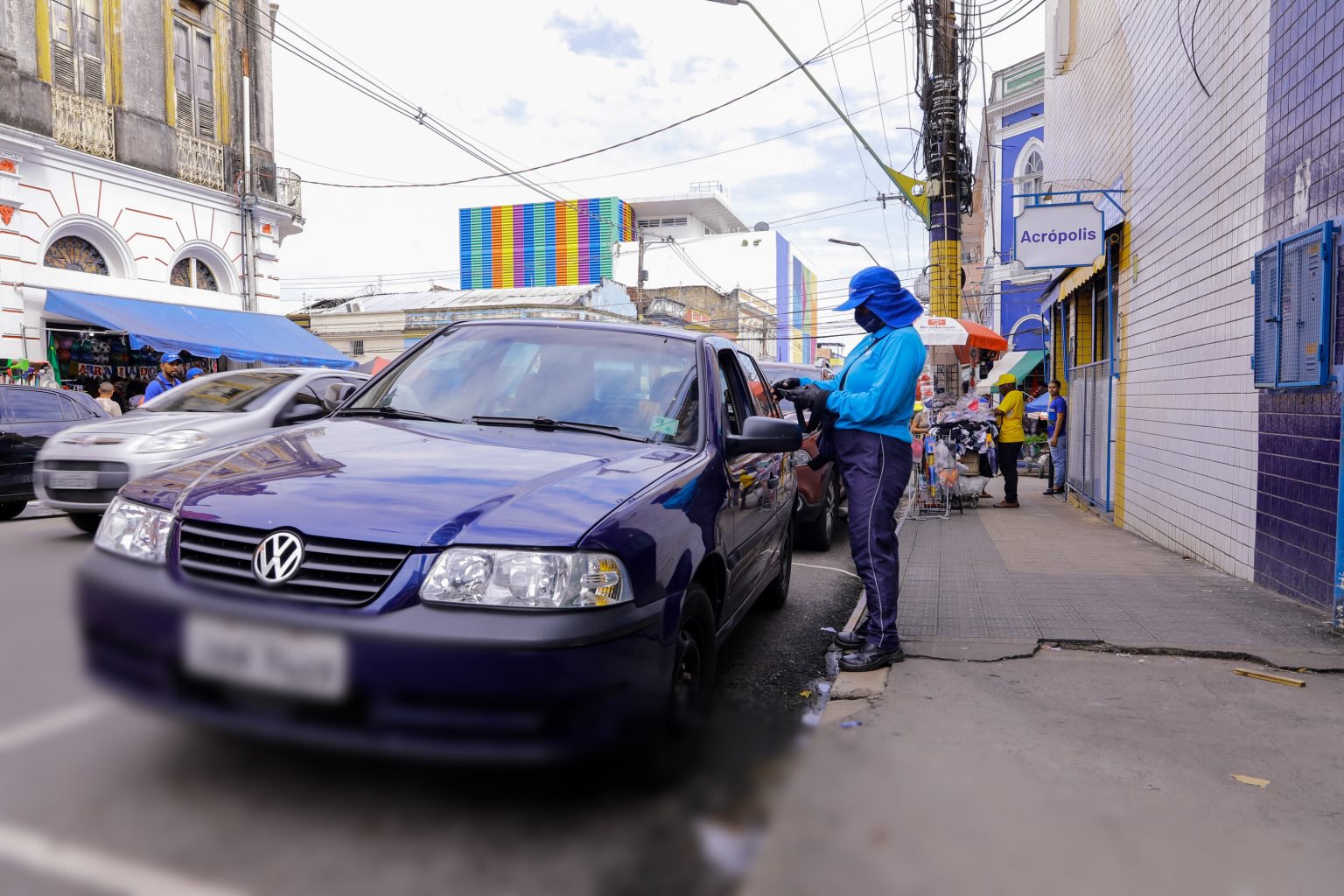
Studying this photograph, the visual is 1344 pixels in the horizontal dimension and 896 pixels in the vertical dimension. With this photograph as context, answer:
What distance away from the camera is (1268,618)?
5.30 meters

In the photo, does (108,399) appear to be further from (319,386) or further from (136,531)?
(136,531)

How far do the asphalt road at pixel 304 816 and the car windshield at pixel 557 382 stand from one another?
1.65 metres

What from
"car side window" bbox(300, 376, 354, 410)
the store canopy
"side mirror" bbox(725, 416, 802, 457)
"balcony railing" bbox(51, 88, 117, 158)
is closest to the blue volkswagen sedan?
"side mirror" bbox(725, 416, 802, 457)

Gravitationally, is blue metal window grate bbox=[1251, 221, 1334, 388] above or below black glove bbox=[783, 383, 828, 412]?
above

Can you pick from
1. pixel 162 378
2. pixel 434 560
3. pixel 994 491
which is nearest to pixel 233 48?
pixel 162 378

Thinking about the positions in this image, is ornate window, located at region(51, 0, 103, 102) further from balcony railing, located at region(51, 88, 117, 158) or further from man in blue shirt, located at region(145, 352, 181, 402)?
man in blue shirt, located at region(145, 352, 181, 402)

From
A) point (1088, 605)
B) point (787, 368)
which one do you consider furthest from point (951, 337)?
point (1088, 605)

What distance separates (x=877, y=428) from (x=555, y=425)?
1778 mm

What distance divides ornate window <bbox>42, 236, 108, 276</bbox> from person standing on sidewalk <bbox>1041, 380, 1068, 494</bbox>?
53.8 feet

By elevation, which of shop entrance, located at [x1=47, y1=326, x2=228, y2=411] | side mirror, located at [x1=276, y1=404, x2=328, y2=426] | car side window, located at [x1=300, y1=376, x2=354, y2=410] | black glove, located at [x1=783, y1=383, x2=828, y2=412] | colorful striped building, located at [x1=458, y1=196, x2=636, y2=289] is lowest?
side mirror, located at [x1=276, y1=404, x2=328, y2=426]

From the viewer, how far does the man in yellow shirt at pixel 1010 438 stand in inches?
490

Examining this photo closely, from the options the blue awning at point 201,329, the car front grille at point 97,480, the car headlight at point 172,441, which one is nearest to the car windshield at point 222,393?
the car headlight at point 172,441

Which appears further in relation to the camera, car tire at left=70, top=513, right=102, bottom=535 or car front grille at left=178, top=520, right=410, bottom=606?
car tire at left=70, top=513, right=102, bottom=535

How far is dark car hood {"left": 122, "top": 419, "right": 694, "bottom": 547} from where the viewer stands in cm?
237
